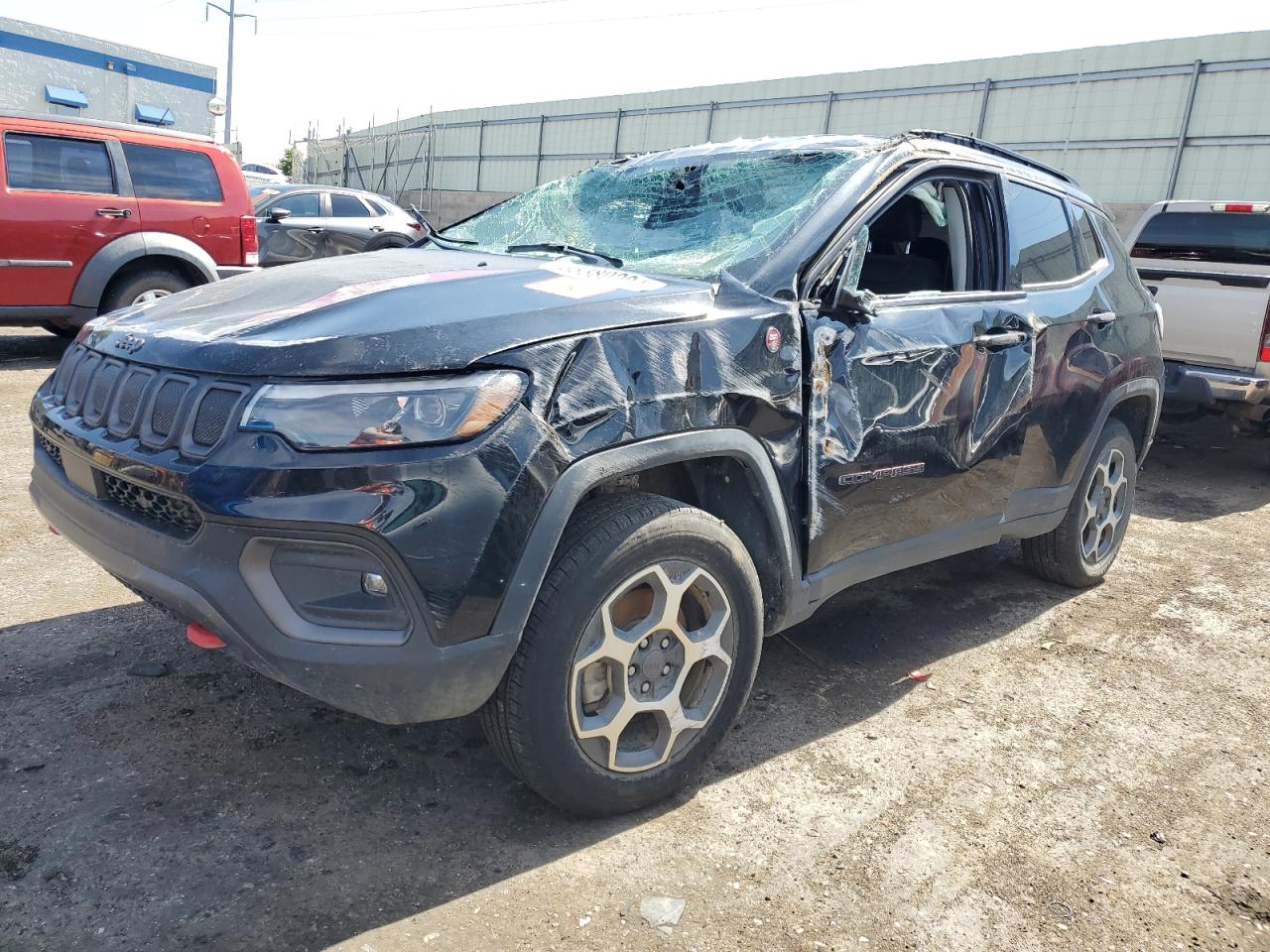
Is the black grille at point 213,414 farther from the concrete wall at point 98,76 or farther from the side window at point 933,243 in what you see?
the concrete wall at point 98,76

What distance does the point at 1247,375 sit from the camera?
672cm

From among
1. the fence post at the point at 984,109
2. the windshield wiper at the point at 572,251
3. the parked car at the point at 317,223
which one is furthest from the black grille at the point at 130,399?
the fence post at the point at 984,109

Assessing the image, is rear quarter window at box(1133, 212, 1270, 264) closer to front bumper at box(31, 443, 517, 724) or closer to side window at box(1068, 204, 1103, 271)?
side window at box(1068, 204, 1103, 271)

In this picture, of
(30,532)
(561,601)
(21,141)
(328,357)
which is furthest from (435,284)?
(21,141)

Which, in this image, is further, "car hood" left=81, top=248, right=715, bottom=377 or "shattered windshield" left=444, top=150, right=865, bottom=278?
"shattered windshield" left=444, top=150, right=865, bottom=278

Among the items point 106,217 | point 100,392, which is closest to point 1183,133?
point 106,217

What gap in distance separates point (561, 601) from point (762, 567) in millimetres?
756

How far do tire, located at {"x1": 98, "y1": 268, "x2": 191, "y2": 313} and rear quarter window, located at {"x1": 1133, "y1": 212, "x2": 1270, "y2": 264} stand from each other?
7.69m

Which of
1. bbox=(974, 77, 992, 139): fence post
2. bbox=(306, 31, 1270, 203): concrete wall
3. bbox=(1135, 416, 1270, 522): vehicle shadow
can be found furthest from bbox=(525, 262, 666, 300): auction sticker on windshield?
bbox=(974, 77, 992, 139): fence post

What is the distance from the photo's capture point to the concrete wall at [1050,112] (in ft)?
41.8

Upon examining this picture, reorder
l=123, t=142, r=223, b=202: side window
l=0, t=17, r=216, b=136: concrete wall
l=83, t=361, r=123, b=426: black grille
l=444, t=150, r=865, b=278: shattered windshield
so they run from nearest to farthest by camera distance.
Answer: l=83, t=361, r=123, b=426: black grille, l=444, t=150, r=865, b=278: shattered windshield, l=123, t=142, r=223, b=202: side window, l=0, t=17, r=216, b=136: concrete wall

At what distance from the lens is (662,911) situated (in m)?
2.24

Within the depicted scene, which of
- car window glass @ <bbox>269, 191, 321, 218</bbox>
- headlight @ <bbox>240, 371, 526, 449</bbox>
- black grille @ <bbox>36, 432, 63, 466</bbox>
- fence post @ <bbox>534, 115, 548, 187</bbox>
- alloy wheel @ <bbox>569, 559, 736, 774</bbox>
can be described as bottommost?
alloy wheel @ <bbox>569, 559, 736, 774</bbox>

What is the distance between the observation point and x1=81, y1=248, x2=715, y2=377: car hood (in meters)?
2.18
